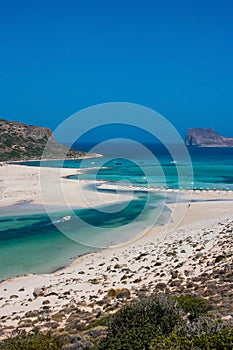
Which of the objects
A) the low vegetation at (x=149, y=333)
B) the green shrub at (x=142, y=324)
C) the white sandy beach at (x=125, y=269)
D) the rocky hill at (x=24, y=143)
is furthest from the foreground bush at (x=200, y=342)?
the rocky hill at (x=24, y=143)

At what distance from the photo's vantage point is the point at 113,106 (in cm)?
1909

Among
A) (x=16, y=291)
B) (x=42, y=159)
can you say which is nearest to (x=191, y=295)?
(x=16, y=291)

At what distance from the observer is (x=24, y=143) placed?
111188mm

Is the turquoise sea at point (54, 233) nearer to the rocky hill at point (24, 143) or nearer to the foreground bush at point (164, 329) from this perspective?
the foreground bush at point (164, 329)

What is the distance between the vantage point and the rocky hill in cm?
10032

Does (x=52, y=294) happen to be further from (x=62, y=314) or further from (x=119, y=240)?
(x=119, y=240)

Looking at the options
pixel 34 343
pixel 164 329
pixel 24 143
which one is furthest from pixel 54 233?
pixel 24 143

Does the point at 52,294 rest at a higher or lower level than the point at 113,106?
lower

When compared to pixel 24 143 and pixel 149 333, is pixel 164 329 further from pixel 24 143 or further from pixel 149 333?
pixel 24 143

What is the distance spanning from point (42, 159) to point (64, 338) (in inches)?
3743

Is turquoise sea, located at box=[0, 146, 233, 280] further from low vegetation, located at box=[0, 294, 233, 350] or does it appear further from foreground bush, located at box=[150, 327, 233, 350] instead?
foreground bush, located at box=[150, 327, 233, 350]

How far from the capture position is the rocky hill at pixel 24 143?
100325 mm

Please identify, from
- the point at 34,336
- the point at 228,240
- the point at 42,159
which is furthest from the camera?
the point at 42,159

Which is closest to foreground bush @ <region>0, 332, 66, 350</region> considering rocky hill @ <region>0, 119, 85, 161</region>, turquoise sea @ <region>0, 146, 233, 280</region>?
turquoise sea @ <region>0, 146, 233, 280</region>
